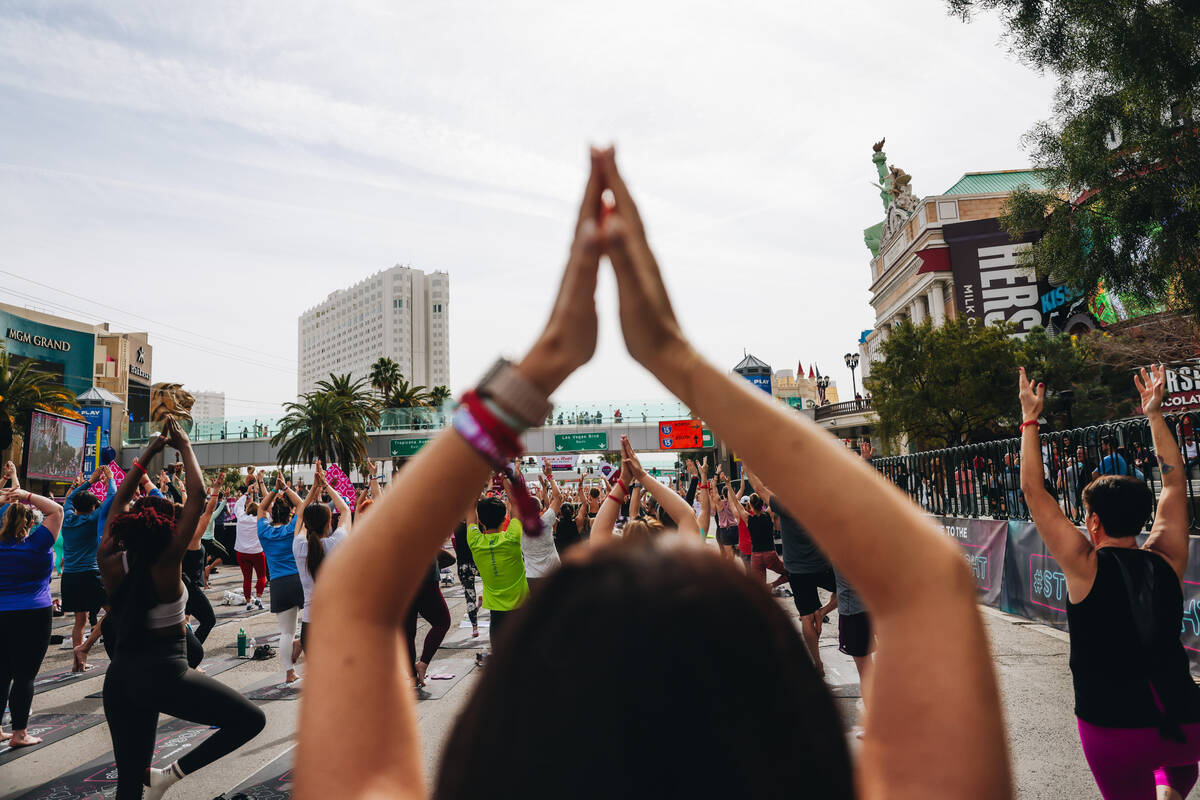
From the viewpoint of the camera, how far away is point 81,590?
9.44 m

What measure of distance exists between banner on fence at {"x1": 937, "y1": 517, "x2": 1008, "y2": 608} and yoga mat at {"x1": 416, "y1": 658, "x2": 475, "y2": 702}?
7.10 meters

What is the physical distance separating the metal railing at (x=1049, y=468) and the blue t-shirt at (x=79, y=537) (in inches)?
424

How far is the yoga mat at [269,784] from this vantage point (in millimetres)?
5309

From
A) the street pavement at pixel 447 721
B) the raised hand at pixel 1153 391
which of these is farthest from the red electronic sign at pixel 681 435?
the raised hand at pixel 1153 391

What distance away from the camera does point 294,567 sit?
352 inches

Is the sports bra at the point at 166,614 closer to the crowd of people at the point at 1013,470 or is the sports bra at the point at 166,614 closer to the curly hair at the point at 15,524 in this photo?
the curly hair at the point at 15,524

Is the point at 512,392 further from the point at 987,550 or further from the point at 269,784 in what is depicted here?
the point at 987,550

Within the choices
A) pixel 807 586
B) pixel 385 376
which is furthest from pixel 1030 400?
pixel 385 376

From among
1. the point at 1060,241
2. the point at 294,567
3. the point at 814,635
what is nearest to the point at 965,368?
the point at 1060,241

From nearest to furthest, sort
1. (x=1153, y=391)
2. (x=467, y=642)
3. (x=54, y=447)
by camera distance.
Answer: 1. (x=1153, y=391)
2. (x=467, y=642)
3. (x=54, y=447)

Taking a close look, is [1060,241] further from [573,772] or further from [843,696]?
[573,772]

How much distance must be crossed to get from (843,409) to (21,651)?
58.5 meters

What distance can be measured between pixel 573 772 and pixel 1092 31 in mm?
14105

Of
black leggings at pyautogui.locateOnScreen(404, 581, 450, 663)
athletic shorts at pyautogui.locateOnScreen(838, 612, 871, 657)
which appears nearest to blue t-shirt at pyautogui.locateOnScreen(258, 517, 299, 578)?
black leggings at pyautogui.locateOnScreen(404, 581, 450, 663)
